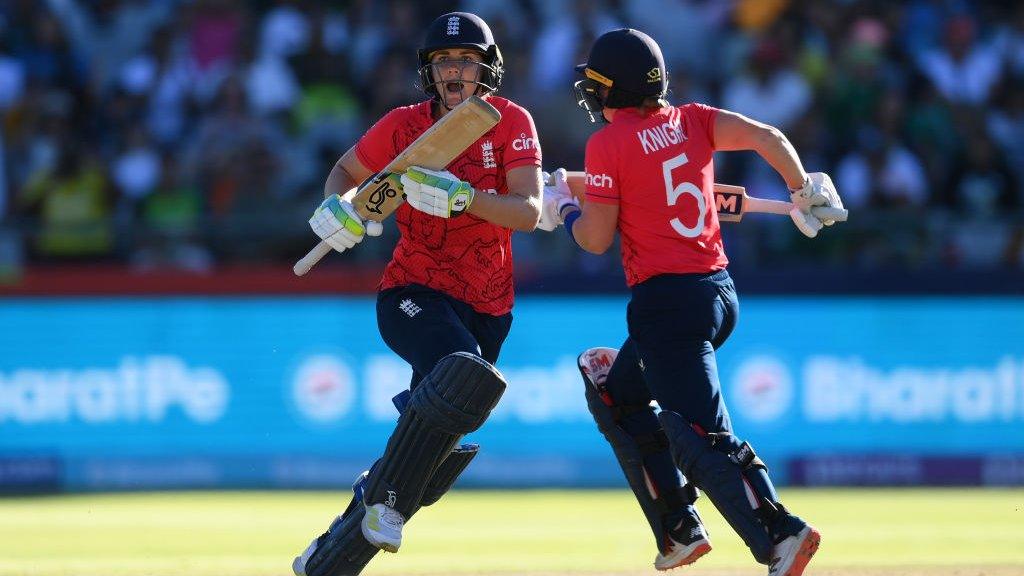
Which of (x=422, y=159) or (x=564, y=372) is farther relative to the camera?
(x=564, y=372)

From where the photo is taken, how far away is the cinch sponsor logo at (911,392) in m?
10.6

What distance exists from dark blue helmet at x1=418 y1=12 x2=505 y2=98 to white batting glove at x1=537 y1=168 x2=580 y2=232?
1.54 ft

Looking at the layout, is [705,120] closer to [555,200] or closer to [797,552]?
[555,200]

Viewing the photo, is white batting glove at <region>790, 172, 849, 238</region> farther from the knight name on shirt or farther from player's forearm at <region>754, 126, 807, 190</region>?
the knight name on shirt

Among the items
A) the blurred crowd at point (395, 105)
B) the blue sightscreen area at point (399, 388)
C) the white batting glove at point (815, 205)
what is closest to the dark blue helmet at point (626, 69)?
the white batting glove at point (815, 205)

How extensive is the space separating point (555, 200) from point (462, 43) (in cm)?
73

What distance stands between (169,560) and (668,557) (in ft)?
8.07

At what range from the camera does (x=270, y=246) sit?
11.0m

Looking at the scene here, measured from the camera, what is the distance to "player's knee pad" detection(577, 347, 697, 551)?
6039 mm

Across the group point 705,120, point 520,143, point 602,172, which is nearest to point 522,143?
point 520,143

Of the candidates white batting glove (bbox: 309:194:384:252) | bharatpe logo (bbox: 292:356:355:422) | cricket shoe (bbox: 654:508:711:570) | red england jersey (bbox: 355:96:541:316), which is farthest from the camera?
bharatpe logo (bbox: 292:356:355:422)

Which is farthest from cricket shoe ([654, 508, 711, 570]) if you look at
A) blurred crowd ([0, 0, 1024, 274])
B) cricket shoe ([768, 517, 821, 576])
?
blurred crowd ([0, 0, 1024, 274])

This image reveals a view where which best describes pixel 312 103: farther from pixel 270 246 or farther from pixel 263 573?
pixel 263 573

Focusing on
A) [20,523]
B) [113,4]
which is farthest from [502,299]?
[113,4]
